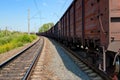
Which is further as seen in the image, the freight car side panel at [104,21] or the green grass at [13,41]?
the green grass at [13,41]

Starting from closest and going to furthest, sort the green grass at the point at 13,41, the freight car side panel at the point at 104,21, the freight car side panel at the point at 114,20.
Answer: the freight car side panel at the point at 114,20, the freight car side panel at the point at 104,21, the green grass at the point at 13,41

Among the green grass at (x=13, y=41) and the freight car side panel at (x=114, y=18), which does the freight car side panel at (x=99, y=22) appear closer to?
the freight car side panel at (x=114, y=18)

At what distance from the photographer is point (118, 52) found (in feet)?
21.2

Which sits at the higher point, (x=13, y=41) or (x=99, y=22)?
(x=99, y=22)

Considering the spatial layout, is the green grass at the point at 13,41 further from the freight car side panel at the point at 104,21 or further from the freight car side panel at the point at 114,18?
the freight car side panel at the point at 114,18

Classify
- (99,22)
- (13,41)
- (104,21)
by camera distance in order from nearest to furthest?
(104,21), (99,22), (13,41)

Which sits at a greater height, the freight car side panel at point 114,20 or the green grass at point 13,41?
the freight car side panel at point 114,20

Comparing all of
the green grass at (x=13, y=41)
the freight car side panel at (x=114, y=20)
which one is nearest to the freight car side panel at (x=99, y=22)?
the freight car side panel at (x=114, y=20)

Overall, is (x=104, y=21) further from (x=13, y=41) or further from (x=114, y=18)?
(x=13, y=41)

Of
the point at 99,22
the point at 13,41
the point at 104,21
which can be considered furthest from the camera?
the point at 13,41

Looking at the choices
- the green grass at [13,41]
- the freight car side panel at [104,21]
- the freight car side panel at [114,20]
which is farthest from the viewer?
the green grass at [13,41]

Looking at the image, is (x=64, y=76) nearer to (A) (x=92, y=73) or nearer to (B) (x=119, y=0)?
(A) (x=92, y=73)

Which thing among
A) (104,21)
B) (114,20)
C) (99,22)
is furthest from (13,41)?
(114,20)

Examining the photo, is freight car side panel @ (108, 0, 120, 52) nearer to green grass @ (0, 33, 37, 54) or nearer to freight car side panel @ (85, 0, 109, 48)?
freight car side panel @ (85, 0, 109, 48)
